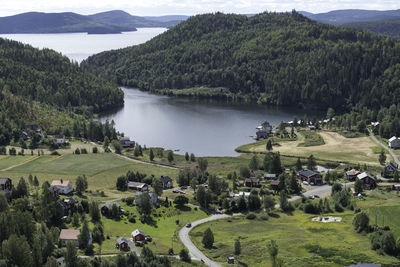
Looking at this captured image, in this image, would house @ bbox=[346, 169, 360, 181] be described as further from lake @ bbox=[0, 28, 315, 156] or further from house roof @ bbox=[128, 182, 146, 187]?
house roof @ bbox=[128, 182, 146, 187]

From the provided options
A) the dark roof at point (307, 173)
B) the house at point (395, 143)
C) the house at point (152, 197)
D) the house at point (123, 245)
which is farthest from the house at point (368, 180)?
the house at point (123, 245)

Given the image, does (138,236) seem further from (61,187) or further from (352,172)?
(352,172)

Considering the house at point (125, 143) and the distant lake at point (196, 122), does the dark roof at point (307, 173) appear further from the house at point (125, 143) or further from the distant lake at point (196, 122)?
the house at point (125, 143)

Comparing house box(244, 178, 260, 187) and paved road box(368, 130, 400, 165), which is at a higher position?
house box(244, 178, 260, 187)

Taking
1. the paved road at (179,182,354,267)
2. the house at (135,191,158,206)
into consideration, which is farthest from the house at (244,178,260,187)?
the house at (135,191,158,206)

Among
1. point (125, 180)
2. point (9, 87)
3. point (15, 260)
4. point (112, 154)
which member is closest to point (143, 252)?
point (15, 260)
